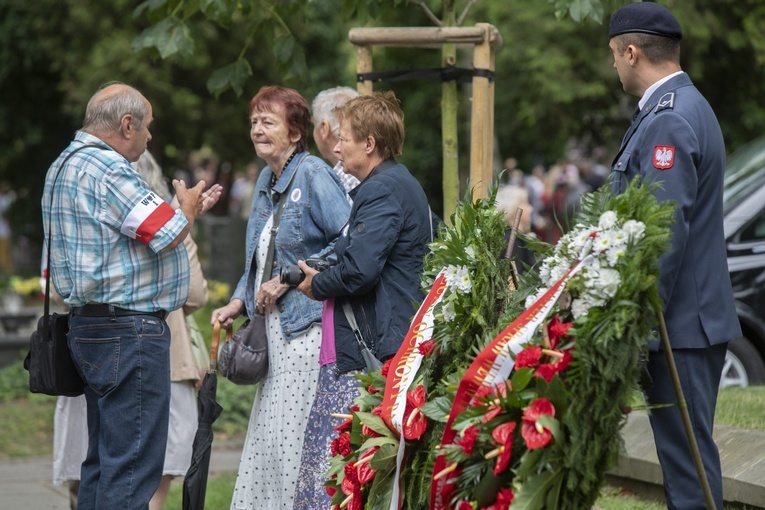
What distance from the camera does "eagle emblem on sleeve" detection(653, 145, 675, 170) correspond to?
11.8 ft

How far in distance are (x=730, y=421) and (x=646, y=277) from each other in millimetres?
2910

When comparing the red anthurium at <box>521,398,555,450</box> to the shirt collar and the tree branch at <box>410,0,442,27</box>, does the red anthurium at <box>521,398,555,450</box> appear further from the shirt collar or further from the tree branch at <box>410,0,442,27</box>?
the tree branch at <box>410,0,442,27</box>

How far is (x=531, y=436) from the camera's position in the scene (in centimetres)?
310

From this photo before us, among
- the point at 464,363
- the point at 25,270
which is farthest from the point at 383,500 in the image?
the point at 25,270

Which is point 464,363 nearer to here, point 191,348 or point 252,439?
point 252,439

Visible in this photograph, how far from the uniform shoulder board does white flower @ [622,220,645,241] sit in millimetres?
720

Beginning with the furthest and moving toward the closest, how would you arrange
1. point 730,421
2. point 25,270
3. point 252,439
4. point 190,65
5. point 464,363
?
point 25,270 < point 190,65 < point 730,421 < point 252,439 < point 464,363

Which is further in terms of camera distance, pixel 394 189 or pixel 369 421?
pixel 394 189

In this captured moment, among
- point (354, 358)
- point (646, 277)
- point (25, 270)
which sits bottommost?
point (25, 270)

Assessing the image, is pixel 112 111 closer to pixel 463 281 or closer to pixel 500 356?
pixel 463 281

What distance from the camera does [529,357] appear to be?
10.7ft

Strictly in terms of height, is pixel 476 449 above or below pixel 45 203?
below

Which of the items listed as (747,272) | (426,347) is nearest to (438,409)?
(426,347)

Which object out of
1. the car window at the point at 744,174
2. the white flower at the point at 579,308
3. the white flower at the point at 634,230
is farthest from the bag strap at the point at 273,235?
the car window at the point at 744,174
